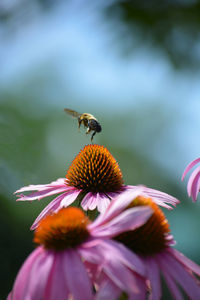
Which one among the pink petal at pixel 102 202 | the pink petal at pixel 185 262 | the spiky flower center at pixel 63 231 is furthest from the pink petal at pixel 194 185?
the spiky flower center at pixel 63 231

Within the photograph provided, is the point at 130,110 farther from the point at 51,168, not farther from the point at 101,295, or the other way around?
the point at 101,295

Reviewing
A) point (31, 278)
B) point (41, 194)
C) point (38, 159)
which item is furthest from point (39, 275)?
point (38, 159)

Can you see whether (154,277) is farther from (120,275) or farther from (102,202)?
(102,202)

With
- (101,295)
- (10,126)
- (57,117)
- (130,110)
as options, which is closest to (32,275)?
(101,295)

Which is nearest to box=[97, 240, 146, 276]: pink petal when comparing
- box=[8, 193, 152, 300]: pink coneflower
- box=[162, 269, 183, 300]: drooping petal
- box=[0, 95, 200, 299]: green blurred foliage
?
box=[8, 193, 152, 300]: pink coneflower

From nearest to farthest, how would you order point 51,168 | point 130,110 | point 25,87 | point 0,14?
point 51,168 → point 0,14 → point 25,87 → point 130,110

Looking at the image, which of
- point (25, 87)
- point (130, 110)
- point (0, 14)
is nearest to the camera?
point (0, 14)

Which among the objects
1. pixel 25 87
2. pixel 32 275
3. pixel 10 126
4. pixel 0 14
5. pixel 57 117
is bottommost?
pixel 32 275

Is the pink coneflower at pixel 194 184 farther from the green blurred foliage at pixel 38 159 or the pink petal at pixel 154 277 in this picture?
the green blurred foliage at pixel 38 159

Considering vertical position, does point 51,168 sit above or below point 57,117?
below
